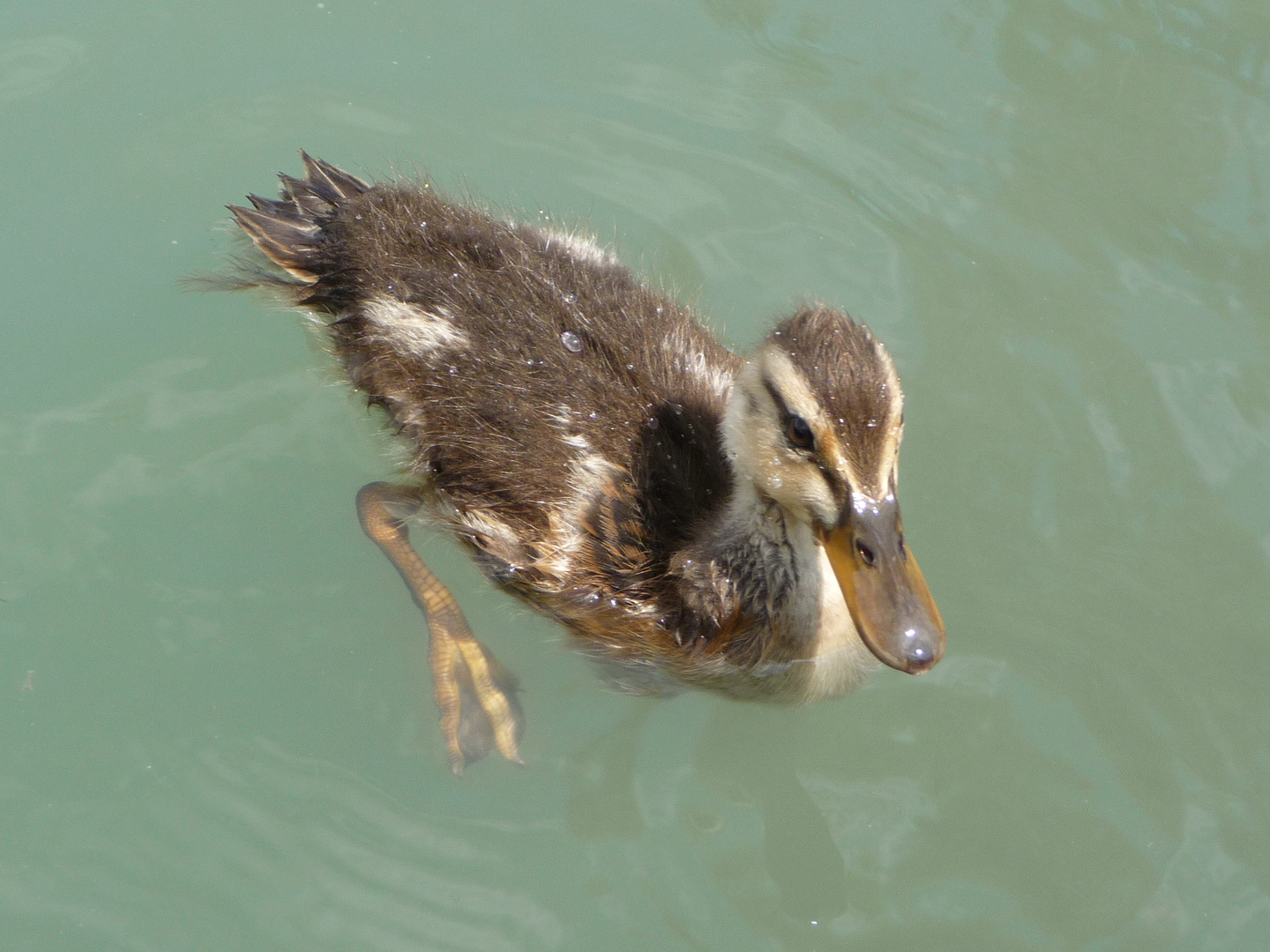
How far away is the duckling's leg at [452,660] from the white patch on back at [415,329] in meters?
0.49

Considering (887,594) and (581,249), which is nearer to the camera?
(887,594)

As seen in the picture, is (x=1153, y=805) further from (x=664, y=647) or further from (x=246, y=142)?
(x=246, y=142)

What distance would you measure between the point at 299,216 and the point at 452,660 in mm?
1413

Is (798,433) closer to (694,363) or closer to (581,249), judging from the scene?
(694,363)

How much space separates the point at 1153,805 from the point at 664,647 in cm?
138

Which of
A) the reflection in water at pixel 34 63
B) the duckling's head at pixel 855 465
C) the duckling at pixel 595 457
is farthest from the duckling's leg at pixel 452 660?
the reflection in water at pixel 34 63

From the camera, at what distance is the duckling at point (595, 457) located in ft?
10.1

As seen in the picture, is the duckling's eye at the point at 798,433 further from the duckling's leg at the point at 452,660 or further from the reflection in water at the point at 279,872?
the reflection in water at the point at 279,872

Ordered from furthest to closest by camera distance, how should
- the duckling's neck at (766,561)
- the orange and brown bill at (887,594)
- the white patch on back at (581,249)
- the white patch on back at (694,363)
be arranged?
→ the white patch on back at (581,249) < the white patch on back at (694,363) < the duckling's neck at (766,561) < the orange and brown bill at (887,594)

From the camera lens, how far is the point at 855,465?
267cm

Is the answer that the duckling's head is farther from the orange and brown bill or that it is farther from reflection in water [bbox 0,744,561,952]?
reflection in water [bbox 0,744,561,952]

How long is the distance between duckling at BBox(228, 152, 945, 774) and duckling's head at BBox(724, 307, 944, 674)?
0.04 feet

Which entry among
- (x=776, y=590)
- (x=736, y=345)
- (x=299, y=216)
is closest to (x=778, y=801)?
(x=776, y=590)

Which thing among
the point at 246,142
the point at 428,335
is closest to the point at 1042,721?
the point at 428,335
